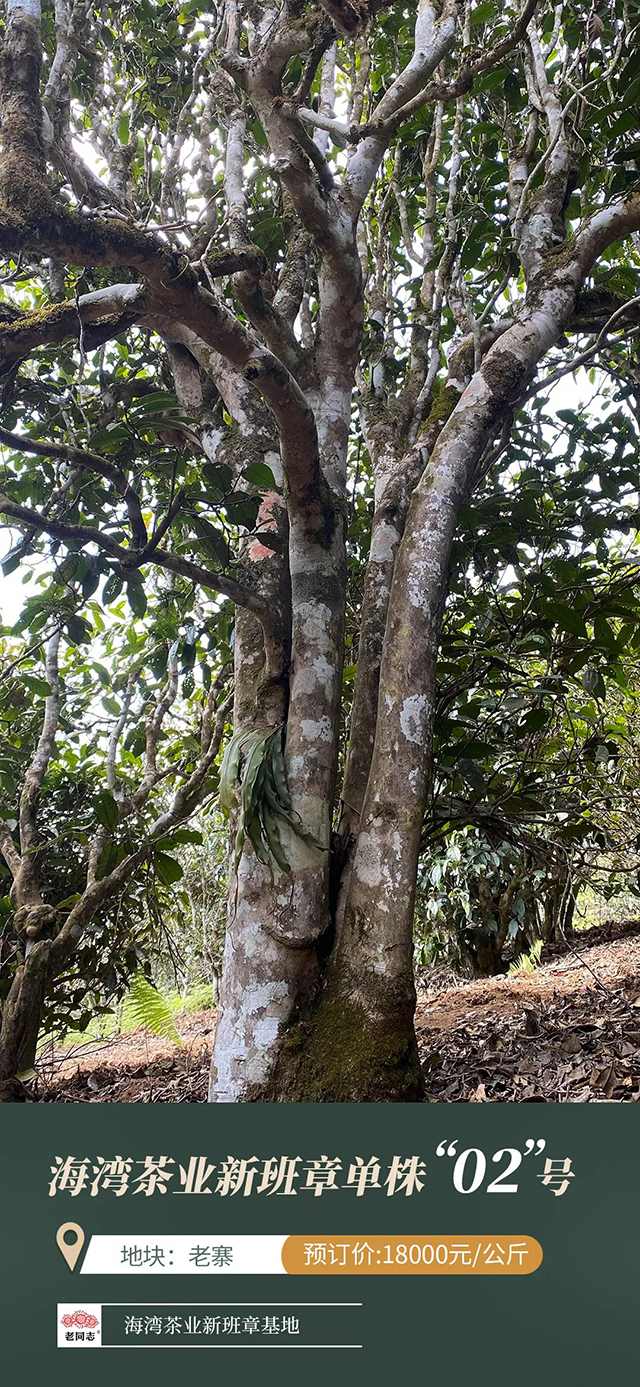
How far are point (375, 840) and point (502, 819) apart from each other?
715 mm

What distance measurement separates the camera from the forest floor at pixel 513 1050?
85.6 inches

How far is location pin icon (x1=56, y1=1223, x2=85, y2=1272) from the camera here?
5.15ft

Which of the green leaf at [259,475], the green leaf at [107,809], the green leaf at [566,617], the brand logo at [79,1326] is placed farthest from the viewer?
the green leaf at [107,809]

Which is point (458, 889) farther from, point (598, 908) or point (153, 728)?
point (598, 908)

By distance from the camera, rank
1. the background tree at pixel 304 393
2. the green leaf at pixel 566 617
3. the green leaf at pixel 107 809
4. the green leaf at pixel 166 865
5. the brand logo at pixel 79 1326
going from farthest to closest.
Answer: the green leaf at pixel 166 865, the green leaf at pixel 107 809, the green leaf at pixel 566 617, the background tree at pixel 304 393, the brand logo at pixel 79 1326

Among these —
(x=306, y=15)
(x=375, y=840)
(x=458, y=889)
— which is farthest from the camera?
(x=458, y=889)

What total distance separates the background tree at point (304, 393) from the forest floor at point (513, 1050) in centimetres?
48

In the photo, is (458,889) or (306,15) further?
(458,889)

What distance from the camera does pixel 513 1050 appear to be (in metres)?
2.55

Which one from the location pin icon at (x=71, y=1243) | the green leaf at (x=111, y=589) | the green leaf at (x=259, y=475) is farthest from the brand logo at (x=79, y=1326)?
the green leaf at (x=259, y=475)

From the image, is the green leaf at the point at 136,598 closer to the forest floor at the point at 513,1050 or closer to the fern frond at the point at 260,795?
the fern frond at the point at 260,795

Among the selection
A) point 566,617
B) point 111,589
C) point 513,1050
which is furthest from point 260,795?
point 513,1050

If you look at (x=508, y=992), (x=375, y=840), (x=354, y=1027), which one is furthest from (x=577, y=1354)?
(x=508, y=992)

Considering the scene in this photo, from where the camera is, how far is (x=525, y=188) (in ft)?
8.95
